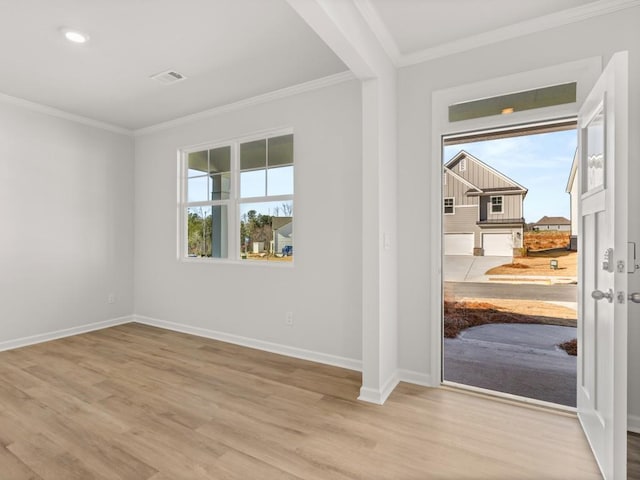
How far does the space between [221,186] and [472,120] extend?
284 cm

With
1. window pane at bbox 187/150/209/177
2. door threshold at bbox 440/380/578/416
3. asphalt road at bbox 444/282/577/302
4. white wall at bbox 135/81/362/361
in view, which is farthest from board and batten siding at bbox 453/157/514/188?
window pane at bbox 187/150/209/177

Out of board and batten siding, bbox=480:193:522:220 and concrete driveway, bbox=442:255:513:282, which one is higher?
board and batten siding, bbox=480:193:522:220

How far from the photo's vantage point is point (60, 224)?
163 inches

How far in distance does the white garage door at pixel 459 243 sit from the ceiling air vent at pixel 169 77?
18.4ft

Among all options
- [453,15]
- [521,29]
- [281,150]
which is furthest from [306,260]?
[521,29]

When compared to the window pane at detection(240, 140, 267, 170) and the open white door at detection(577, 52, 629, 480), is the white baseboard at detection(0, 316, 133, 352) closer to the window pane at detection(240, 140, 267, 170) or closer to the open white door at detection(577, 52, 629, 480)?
the window pane at detection(240, 140, 267, 170)

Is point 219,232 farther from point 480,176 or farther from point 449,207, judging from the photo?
point 480,176

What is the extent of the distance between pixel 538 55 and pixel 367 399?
107 inches

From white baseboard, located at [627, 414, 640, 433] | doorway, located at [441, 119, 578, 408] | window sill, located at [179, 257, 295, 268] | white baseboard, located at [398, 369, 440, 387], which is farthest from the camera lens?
doorway, located at [441, 119, 578, 408]

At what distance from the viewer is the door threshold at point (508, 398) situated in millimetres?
2422

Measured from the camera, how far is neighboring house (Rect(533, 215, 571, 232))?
585cm

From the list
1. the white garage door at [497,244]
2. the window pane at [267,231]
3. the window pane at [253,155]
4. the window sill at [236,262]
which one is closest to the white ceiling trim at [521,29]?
the window pane at [253,155]

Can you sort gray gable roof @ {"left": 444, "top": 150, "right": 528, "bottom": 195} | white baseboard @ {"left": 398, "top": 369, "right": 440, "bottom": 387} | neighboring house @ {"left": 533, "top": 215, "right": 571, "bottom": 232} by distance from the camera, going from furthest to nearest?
gray gable roof @ {"left": 444, "top": 150, "right": 528, "bottom": 195} → neighboring house @ {"left": 533, "top": 215, "right": 571, "bottom": 232} → white baseboard @ {"left": 398, "top": 369, "right": 440, "bottom": 387}

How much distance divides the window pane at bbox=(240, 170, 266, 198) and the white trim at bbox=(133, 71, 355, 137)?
0.74 metres
